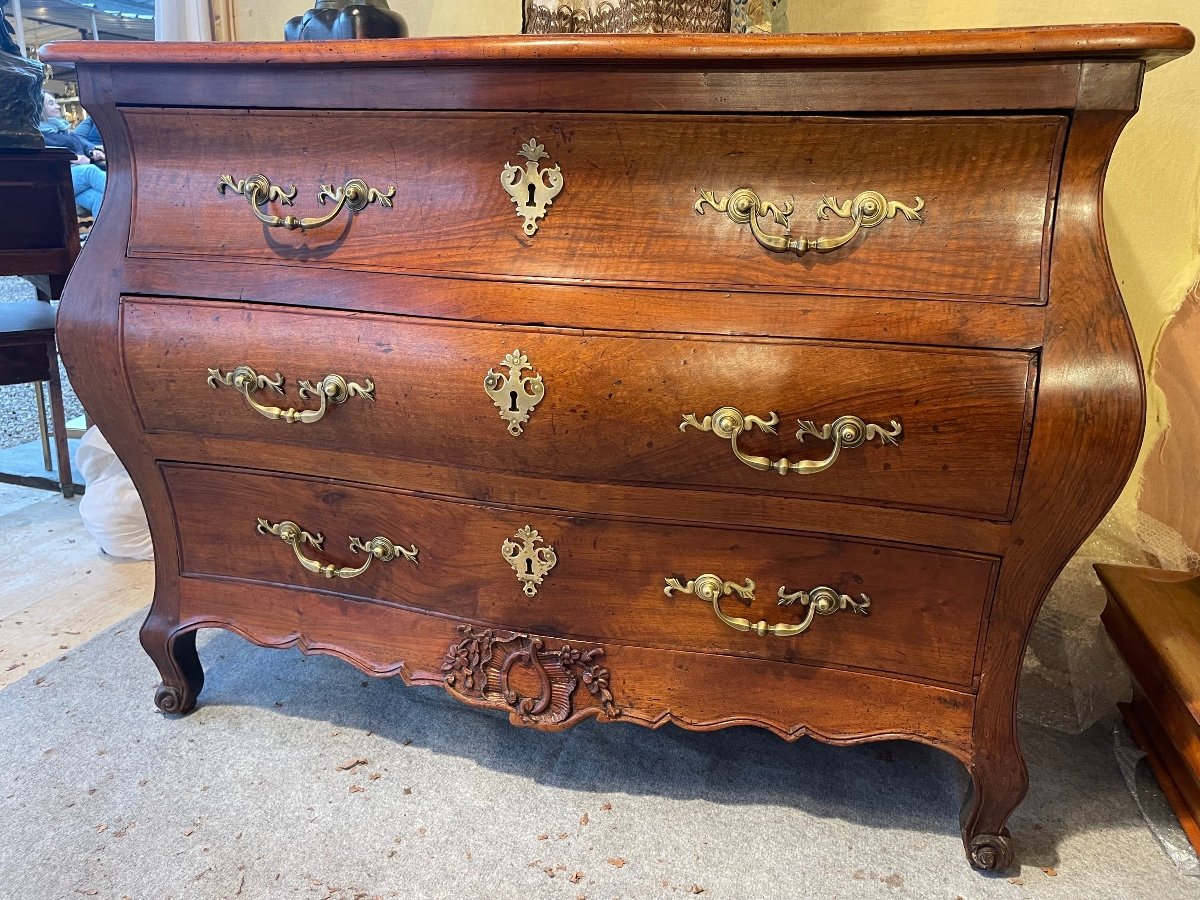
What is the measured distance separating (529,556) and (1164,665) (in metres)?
0.86

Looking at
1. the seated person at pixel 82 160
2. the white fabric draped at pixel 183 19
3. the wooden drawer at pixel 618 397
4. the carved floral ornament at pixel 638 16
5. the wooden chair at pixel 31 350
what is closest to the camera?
the wooden drawer at pixel 618 397

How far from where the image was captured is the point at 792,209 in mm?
846

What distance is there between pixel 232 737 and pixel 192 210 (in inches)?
29.7

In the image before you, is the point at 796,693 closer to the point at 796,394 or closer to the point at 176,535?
the point at 796,394

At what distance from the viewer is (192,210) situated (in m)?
1.01

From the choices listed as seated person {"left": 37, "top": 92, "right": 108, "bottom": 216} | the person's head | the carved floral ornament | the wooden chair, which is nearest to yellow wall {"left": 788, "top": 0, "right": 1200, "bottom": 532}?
the carved floral ornament

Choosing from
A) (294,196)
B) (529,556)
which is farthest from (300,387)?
(529,556)

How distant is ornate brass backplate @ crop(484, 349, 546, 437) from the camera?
2.97 ft

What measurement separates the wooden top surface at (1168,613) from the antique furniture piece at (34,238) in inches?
79.3

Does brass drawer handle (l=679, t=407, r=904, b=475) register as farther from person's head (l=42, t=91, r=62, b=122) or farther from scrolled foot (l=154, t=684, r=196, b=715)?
person's head (l=42, t=91, r=62, b=122)

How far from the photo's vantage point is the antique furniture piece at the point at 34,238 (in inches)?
64.8

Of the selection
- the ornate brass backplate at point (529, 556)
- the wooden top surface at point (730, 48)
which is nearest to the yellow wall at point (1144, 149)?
the wooden top surface at point (730, 48)

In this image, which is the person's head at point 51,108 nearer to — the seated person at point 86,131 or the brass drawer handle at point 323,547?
the seated person at point 86,131

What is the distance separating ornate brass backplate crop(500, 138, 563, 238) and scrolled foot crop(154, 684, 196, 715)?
35.4 inches
